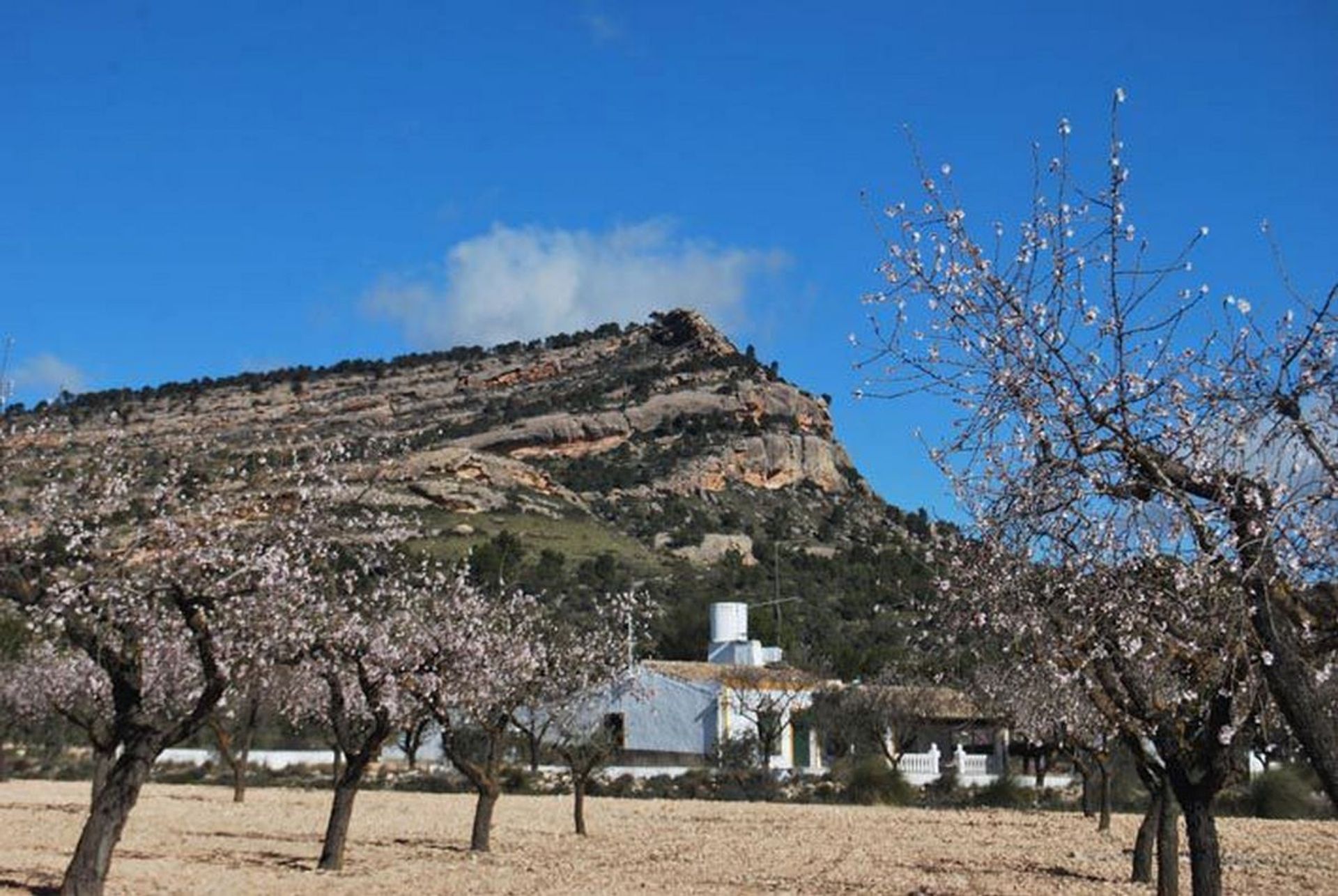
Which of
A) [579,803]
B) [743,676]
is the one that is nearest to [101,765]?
[579,803]

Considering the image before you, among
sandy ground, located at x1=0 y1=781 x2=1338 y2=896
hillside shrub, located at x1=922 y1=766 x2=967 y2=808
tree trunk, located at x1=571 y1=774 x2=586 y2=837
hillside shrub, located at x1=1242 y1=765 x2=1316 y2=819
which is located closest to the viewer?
sandy ground, located at x1=0 y1=781 x2=1338 y2=896

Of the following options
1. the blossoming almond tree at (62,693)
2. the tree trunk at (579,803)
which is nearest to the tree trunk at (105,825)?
the blossoming almond tree at (62,693)

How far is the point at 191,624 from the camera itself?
1413 cm

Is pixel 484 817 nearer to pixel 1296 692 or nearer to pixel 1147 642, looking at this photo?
pixel 1147 642

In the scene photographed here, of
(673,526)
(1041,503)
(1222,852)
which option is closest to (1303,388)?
(1041,503)

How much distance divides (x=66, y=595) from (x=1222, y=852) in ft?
66.6

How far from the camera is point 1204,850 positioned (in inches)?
515

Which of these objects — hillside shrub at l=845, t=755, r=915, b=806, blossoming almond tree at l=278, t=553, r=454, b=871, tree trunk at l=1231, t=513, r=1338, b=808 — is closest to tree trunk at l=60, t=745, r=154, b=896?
blossoming almond tree at l=278, t=553, r=454, b=871

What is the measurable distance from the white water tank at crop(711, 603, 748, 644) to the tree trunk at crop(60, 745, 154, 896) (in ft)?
154

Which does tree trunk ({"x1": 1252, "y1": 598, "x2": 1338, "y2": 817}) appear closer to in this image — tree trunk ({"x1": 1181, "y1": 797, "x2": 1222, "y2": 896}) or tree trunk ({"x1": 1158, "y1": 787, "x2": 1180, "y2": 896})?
tree trunk ({"x1": 1181, "y1": 797, "x2": 1222, "y2": 896})

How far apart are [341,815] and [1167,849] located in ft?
36.8

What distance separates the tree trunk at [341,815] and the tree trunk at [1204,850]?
11540 mm

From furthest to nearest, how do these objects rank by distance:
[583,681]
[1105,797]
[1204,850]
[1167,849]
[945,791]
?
[945,791] < [1105,797] < [583,681] < [1167,849] < [1204,850]

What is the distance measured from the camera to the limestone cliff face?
8981 cm
